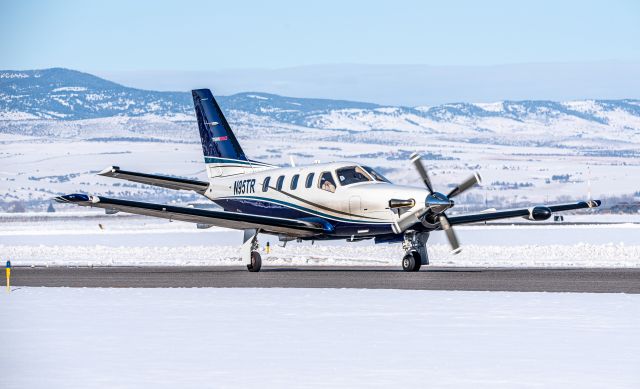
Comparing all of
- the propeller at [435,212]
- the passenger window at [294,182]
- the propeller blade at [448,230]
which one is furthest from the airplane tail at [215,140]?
the propeller blade at [448,230]

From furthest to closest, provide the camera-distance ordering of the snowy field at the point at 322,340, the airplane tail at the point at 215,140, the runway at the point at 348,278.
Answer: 1. the airplane tail at the point at 215,140
2. the runway at the point at 348,278
3. the snowy field at the point at 322,340

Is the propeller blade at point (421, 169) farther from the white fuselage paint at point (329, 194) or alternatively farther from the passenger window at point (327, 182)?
the passenger window at point (327, 182)

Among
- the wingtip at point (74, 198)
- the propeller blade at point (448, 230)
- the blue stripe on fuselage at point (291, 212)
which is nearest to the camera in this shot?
the wingtip at point (74, 198)

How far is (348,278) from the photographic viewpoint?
32469 millimetres

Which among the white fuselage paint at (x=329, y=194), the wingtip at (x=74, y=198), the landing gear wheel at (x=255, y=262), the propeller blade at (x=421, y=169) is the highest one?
the propeller blade at (x=421, y=169)

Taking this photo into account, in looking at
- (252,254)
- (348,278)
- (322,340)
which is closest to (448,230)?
(348,278)

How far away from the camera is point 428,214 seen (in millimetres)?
33906

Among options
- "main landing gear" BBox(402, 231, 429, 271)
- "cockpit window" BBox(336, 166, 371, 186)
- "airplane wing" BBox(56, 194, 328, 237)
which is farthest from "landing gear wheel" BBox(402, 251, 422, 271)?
"airplane wing" BBox(56, 194, 328, 237)

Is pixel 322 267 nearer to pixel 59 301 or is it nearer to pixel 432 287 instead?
pixel 432 287

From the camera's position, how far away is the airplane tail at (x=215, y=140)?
42.7m

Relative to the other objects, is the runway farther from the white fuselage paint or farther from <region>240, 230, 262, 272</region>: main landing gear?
the white fuselage paint

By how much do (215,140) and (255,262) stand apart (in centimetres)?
766

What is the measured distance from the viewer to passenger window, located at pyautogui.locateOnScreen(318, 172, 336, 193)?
3672cm

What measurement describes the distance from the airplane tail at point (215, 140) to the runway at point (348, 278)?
4.89 meters
